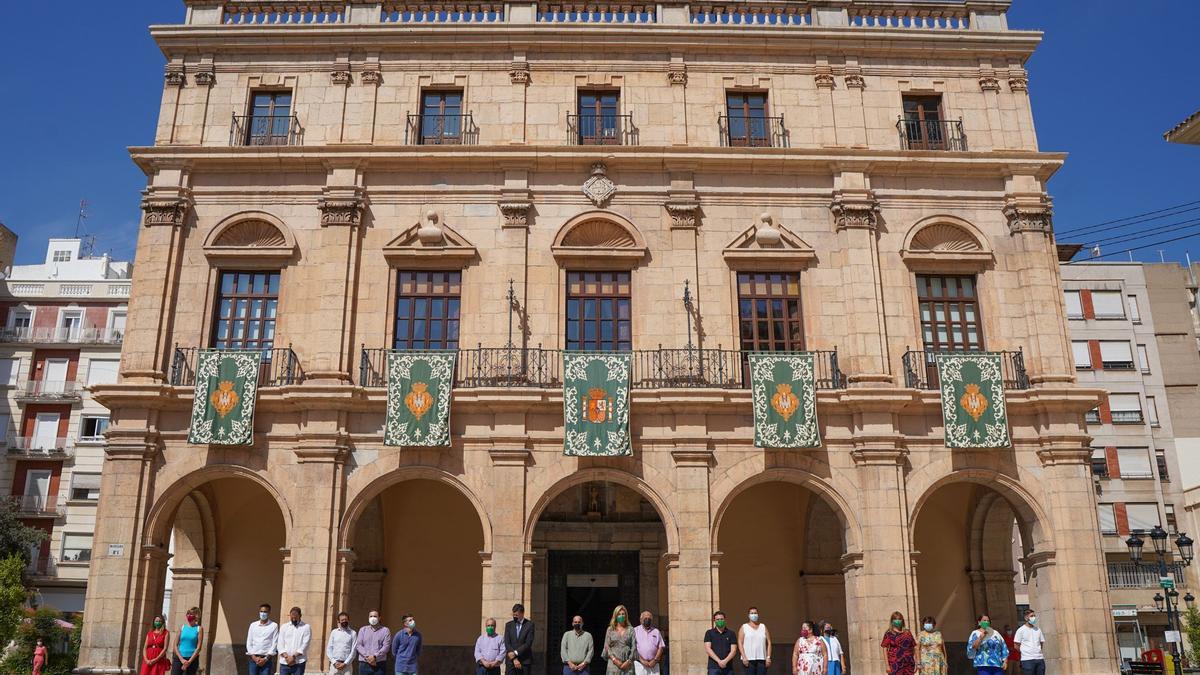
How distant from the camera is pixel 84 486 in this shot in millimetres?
39062

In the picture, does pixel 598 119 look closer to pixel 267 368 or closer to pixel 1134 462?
pixel 267 368

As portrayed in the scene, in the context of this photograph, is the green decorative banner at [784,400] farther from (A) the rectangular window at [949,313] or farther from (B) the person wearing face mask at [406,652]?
(B) the person wearing face mask at [406,652]

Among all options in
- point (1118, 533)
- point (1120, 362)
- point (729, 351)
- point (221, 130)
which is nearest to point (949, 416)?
point (729, 351)

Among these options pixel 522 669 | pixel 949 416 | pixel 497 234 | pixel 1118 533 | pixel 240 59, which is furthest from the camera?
pixel 1118 533

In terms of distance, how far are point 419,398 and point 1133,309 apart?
121ft

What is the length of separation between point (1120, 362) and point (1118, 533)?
770 centimetres

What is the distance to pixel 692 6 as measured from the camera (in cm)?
2191

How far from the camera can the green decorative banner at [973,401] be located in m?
18.5

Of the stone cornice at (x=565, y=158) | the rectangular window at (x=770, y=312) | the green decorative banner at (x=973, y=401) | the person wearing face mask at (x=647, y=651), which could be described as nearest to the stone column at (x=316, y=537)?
the stone cornice at (x=565, y=158)

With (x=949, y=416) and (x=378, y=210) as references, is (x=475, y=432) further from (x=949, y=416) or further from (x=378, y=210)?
(x=949, y=416)

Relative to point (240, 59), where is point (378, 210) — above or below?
below

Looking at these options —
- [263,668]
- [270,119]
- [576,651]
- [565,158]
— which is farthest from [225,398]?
[576,651]

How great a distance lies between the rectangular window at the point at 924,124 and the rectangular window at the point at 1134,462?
83.4 ft

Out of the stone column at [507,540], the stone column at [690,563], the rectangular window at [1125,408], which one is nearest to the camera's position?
the stone column at [690,563]
